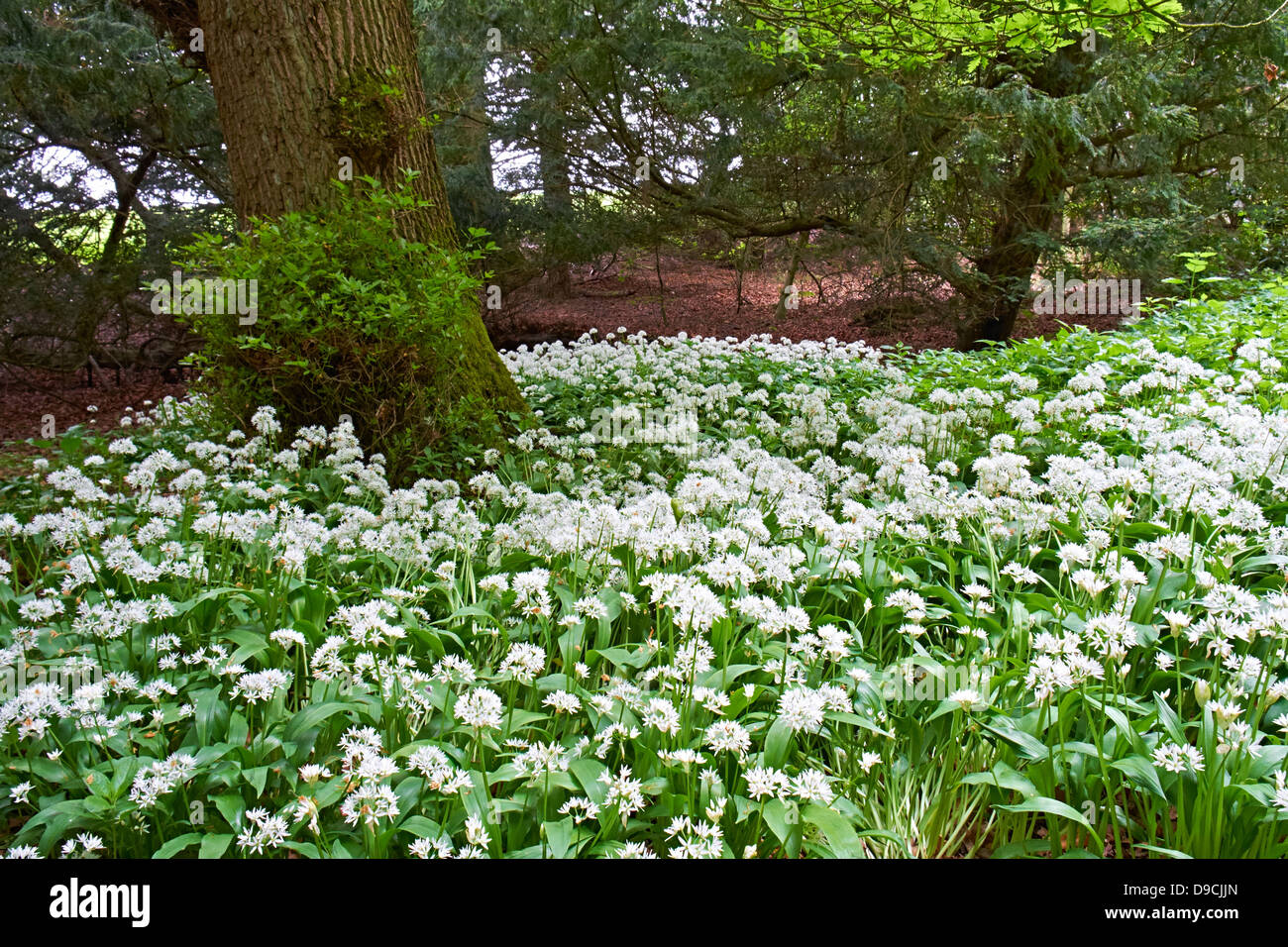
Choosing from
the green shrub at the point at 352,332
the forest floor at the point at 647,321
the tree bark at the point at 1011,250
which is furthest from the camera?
the forest floor at the point at 647,321

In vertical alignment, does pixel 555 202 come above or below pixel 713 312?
above

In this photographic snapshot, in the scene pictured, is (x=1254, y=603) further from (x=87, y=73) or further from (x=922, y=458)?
(x=87, y=73)

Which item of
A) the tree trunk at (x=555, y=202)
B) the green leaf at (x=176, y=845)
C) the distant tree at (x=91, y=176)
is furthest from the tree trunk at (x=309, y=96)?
the tree trunk at (x=555, y=202)

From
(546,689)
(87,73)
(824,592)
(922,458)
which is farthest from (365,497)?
(87,73)

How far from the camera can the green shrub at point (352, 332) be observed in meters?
4.44

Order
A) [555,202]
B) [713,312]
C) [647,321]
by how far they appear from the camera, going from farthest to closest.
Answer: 1. [713,312]
2. [647,321]
3. [555,202]

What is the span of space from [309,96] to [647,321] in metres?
8.70

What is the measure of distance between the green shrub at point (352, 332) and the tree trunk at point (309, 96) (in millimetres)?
247

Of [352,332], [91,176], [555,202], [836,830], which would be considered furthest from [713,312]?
[836,830]

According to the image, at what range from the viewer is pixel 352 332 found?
4.46 metres

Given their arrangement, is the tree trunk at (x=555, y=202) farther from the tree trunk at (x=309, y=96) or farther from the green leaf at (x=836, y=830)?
the green leaf at (x=836, y=830)

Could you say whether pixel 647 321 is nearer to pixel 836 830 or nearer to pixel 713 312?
pixel 713 312

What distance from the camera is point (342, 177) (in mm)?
5012

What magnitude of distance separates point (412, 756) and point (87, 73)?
31.8ft
